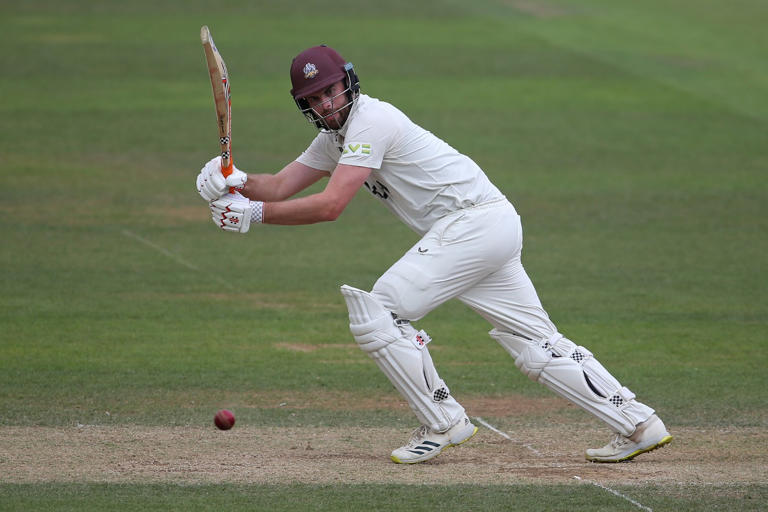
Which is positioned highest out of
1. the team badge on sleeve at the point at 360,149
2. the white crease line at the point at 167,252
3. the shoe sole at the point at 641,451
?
the team badge on sleeve at the point at 360,149

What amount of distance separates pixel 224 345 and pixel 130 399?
161 centimetres

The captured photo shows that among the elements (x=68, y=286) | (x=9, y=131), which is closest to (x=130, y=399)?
(x=68, y=286)

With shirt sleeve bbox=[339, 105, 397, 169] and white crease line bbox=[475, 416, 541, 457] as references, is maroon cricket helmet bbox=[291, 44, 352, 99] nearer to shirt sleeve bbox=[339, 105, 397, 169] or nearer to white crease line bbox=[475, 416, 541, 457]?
shirt sleeve bbox=[339, 105, 397, 169]

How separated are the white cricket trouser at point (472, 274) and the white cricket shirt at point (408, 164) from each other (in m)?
0.10

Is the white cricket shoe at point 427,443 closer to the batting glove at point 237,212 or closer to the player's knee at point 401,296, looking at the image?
the player's knee at point 401,296

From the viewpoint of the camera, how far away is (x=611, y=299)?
10547mm

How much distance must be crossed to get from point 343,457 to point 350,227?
24.6 ft

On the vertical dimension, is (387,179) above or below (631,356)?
above

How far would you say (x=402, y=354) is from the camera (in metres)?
5.97

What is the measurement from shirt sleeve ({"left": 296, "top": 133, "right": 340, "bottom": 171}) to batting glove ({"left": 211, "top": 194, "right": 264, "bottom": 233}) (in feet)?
2.31

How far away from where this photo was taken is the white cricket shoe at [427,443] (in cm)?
614

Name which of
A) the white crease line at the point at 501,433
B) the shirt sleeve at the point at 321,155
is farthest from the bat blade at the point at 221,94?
the white crease line at the point at 501,433

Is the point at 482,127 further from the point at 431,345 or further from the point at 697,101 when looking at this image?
the point at 431,345

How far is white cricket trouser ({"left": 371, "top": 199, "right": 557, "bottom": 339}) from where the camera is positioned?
5.99 metres
